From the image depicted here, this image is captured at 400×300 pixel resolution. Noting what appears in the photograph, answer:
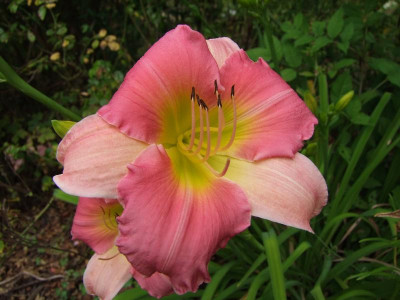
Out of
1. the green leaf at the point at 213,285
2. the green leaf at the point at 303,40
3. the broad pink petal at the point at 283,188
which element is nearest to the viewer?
the broad pink petal at the point at 283,188

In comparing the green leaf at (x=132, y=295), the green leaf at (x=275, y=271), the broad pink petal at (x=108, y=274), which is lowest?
the green leaf at (x=132, y=295)

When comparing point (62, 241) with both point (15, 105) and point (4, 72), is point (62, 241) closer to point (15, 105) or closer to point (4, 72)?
point (15, 105)

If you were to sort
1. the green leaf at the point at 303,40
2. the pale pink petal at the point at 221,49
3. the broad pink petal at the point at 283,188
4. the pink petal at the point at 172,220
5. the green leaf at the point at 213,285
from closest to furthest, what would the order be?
the pink petal at the point at 172,220, the broad pink petal at the point at 283,188, the pale pink petal at the point at 221,49, the green leaf at the point at 213,285, the green leaf at the point at 303,40

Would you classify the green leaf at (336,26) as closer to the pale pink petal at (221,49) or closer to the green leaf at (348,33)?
A: the green leaf at (348,33)

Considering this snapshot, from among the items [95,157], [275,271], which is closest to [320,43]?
[275,271]

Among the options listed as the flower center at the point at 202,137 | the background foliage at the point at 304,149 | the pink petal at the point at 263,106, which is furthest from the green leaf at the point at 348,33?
the flower center at the point at 202,137

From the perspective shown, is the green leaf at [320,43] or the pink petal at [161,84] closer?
the pink petal at [161,84]

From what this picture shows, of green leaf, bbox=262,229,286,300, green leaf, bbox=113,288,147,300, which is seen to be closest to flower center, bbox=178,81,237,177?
green leaf, bbox=262,229,286,300
